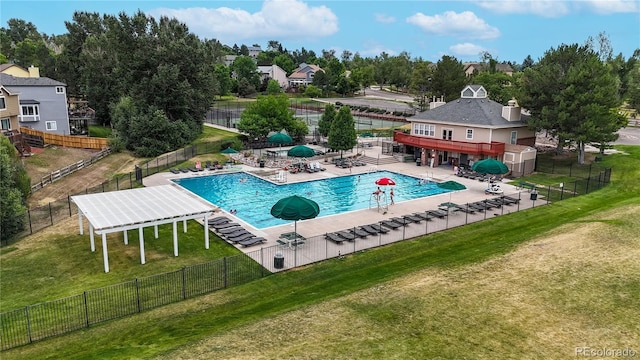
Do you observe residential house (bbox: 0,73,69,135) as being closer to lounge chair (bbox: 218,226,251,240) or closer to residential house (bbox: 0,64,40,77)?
residential house (bbox: 0,64,40,77)

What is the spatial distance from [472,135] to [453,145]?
2.06 meters

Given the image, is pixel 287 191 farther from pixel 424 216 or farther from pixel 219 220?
pixel 424 216

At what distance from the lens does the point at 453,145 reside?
138 ft

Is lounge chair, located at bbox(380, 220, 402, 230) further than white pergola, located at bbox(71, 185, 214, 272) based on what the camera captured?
Yes

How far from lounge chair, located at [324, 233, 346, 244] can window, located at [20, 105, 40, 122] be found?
143 ft

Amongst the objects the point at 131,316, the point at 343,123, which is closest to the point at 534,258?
the point at 131,316

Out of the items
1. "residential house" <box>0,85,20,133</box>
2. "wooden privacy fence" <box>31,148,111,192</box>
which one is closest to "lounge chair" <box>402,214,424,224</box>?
"wooden privacy fence" <box>31,148,111,192</box>

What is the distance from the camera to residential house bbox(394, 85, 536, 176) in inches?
1575

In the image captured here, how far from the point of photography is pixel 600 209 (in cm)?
2861

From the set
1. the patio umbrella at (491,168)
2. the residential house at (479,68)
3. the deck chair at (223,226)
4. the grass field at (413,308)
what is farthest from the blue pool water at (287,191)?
the residential house at (479,68)

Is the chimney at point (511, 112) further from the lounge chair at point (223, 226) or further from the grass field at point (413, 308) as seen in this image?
the lounge chair at point (223, 226)

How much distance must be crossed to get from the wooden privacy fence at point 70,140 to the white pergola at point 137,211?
2653 cm

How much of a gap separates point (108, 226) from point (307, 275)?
8.68 meters

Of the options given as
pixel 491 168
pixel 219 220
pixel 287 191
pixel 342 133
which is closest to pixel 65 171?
pixel 287 191
